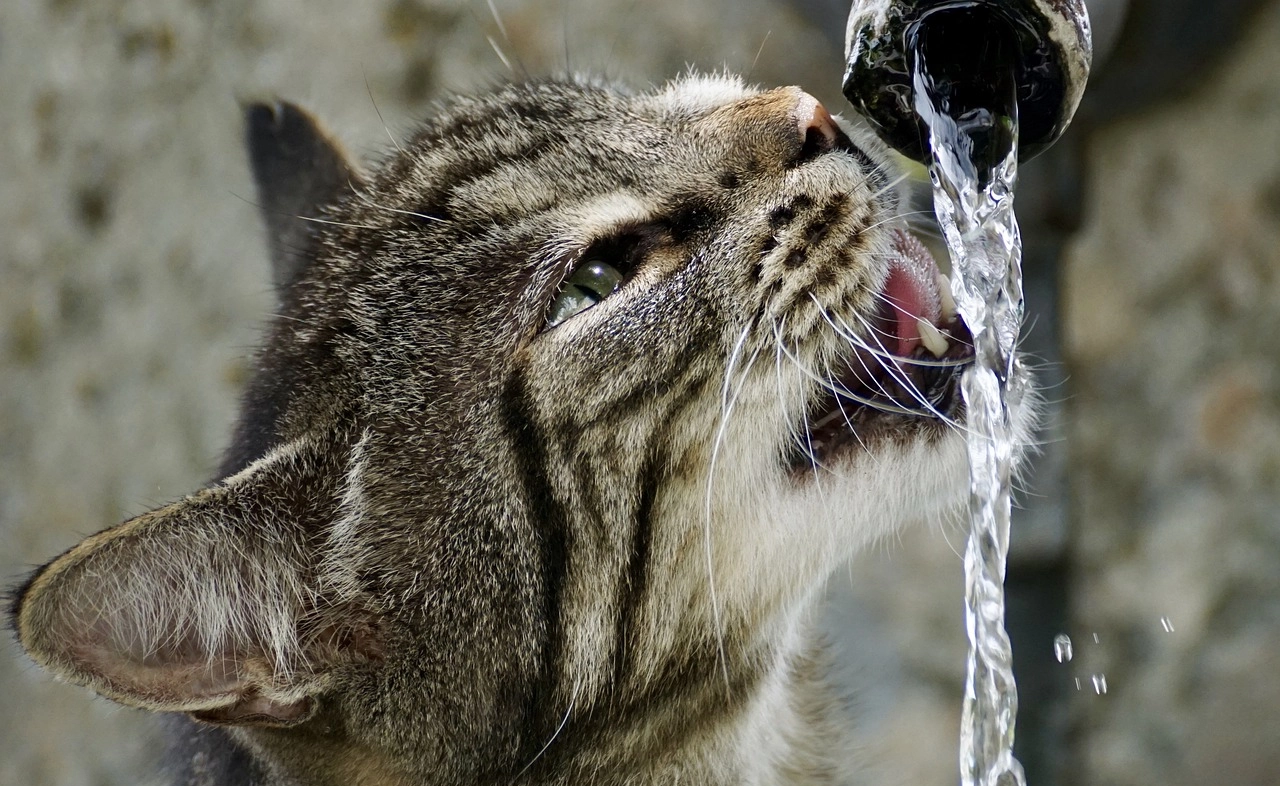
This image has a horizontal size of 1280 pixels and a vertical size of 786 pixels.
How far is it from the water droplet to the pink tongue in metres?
0.81

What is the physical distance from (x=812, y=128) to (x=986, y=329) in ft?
1.05

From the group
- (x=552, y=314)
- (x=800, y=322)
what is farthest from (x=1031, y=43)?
(x=552, y=314)

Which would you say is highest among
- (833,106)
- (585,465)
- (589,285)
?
(833,106)

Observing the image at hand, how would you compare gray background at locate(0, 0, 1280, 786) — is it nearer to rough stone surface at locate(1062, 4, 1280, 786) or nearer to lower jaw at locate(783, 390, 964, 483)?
rough stone surface at locate(1062, 4, 1280, 786)

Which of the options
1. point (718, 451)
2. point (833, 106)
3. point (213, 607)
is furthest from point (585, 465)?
point (833, 106)

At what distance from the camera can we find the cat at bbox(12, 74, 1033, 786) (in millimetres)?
1232

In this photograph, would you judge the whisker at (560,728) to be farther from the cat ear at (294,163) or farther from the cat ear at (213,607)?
the cat ear at (294,163)

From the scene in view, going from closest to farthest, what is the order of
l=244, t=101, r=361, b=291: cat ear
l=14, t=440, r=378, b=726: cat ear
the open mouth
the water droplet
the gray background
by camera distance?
l=14, t=440, r=378, b=726: cat ear, the open mouth, l=244, t=101, r=361, b=291: cat ear, the water droplet, the gray background

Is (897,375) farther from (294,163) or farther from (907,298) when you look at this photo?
(294,163)

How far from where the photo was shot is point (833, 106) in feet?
7.47

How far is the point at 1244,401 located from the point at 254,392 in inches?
64.4

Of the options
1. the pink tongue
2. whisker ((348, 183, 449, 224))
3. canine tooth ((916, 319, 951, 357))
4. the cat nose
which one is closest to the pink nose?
the cat nose

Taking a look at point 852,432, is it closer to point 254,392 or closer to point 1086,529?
point 254,392

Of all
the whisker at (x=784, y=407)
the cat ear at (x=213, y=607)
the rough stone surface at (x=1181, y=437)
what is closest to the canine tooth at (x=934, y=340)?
the whisker at (x=784, y=407)
